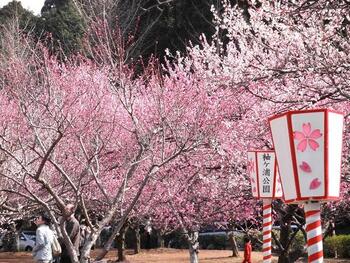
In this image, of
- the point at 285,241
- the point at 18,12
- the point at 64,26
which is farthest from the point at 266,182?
the point at 18,12

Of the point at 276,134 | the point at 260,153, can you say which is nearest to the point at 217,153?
the point at 260,153

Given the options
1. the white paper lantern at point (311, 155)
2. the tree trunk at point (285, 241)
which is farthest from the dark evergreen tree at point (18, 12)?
the white paper lantern at point (311, 155)

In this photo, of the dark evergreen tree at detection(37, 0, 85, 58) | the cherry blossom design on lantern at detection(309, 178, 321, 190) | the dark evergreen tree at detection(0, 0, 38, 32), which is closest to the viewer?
the cherry blossom design on lantern at detection(309, 178, 321, 190)

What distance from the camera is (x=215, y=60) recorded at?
12.4 meters

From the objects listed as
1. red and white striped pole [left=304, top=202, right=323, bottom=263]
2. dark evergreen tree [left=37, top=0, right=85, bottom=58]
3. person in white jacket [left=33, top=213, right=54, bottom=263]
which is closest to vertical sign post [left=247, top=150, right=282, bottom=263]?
person in white jacket [left=33, top=213, right=54, bottom=263]

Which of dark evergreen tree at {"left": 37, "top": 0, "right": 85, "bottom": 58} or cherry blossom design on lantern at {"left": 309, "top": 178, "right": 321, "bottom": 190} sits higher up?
dark evergreen tree at {"left": 37, "top": 0, "right": 85, "bottom": 58}

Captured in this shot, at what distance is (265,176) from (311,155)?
14.3ft

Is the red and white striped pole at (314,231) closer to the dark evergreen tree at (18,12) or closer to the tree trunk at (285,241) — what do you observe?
the tree trunk at (285,241)

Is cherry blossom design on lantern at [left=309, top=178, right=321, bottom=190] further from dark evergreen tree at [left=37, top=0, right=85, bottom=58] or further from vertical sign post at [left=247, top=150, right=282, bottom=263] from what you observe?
dark evergreen tree at [left=37, top=0, right=85, bottom=58]

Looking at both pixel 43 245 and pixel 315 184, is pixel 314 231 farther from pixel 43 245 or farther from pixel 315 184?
pixel 43 245

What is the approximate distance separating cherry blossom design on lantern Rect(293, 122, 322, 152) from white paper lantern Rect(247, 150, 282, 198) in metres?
4.20

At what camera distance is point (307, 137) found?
4.98m

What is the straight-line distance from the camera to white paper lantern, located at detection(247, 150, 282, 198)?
9164 millimetres

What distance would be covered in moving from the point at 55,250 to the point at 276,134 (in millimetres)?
6085
